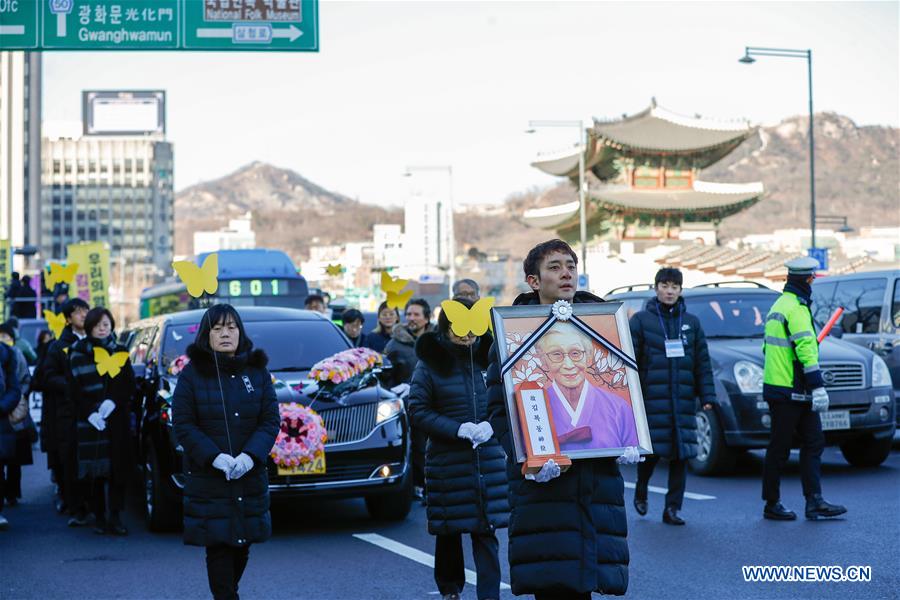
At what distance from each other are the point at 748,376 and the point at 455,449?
5786 millimetres

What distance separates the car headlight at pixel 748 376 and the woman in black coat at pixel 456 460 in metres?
5.51

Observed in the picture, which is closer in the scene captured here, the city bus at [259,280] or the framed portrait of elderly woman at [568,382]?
the framed portrait of elderly woman at [568,382]

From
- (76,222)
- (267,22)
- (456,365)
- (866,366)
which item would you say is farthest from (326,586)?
(76,222)

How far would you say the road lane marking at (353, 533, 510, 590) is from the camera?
7578 millimetres

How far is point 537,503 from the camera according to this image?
4.52 m

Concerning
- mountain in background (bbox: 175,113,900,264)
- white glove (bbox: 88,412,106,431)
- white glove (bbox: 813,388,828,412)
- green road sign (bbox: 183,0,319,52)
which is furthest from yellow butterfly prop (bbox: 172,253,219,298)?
mountain in background (bbox: 175,113,900,264)

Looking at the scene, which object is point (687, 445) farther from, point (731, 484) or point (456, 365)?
point (456, 365)

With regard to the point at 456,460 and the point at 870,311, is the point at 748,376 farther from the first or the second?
the point at 456,460

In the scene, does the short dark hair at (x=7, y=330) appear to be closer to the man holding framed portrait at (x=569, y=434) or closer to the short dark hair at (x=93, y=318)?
the short dark hair at (x=93, y=318)

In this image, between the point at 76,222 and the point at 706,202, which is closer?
the point at 706,202

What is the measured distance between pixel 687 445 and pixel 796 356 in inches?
40.2

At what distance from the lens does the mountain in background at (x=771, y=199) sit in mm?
132875

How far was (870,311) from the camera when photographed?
45.4 ft

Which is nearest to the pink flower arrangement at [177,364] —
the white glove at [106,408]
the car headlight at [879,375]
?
the white glove at [106,408]
